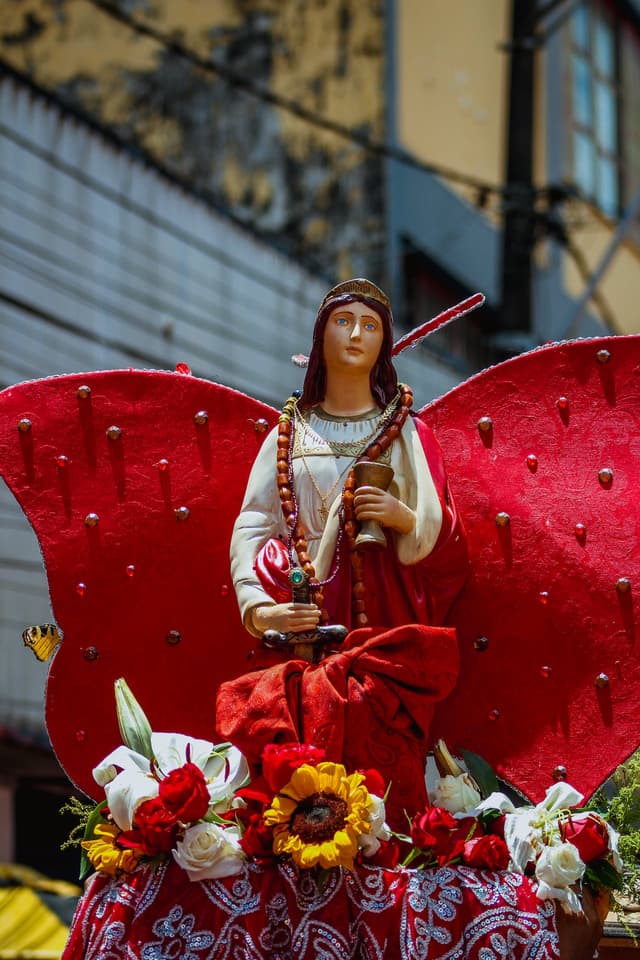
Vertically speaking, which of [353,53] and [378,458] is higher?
[353,53]

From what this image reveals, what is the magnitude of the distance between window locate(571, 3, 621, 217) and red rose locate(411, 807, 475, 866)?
11.1 m

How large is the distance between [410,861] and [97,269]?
23.0 feet

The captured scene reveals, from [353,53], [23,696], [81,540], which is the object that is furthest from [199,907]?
[353,53]

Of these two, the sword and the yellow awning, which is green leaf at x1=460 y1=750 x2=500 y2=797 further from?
the yellow awning

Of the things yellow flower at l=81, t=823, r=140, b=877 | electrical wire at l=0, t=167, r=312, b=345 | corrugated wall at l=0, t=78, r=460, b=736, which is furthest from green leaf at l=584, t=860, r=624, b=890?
electrical wire at l=0, t=167, r=312, b=345

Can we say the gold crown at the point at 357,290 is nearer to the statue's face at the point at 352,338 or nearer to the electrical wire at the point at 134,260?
the statue's face at the point at 352,338

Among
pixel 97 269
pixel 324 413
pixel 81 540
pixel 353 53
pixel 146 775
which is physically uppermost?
pixel 353 53

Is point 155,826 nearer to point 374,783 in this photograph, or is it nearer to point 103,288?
point 374,783

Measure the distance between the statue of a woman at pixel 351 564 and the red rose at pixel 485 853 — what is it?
0.25 metres

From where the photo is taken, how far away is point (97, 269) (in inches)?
438

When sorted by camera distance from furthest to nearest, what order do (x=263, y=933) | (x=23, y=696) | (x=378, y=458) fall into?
(x=23, y=696), (x=378, y=458), (x=263, y=933)

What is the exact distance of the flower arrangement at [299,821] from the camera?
4566 millimetres

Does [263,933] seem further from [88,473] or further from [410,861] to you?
[88,473]

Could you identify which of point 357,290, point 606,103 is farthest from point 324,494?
point 606,103
